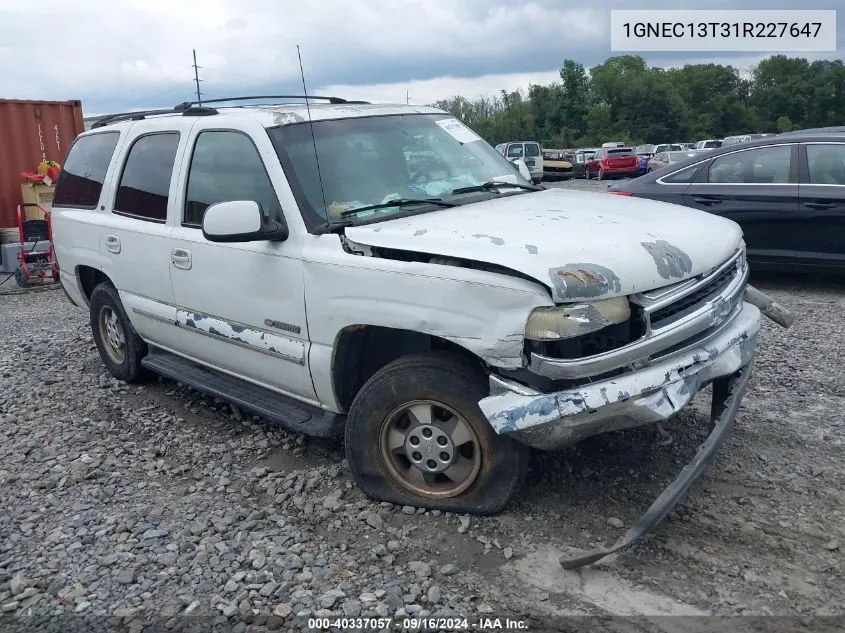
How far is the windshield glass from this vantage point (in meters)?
3.91

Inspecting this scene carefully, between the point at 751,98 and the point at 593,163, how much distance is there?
204ft

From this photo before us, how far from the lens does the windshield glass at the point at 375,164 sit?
391cm

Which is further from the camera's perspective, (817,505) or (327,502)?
(327,502)

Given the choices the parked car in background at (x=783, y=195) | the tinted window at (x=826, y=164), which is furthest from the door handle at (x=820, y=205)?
the tinted window at (x=826, y=164)

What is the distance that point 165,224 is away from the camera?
4770mm

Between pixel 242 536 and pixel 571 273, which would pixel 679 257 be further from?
pixel 242 536

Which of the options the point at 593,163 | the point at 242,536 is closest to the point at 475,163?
the point at 242,536

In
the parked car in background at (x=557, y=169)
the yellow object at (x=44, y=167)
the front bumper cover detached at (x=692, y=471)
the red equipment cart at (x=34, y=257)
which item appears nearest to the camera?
the front bumper cover detached at (x=692, y=471)

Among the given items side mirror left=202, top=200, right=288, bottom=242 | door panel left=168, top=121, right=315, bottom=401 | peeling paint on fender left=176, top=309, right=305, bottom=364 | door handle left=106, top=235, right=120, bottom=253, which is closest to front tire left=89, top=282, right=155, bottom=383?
door handle left=106, top=235, right=120, bottom=253

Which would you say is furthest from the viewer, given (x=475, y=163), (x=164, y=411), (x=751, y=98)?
(x=751, y=98)

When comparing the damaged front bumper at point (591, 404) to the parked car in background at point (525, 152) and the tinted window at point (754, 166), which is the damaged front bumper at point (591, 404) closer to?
the tinted window at point (754, 166)

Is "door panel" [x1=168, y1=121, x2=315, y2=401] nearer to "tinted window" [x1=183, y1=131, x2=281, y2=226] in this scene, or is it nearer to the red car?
"tinted window" [x1=183, y1=131, x2=281, y2=226]

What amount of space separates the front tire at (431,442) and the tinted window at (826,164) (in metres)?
5.65

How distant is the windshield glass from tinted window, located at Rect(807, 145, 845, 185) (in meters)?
4.30
